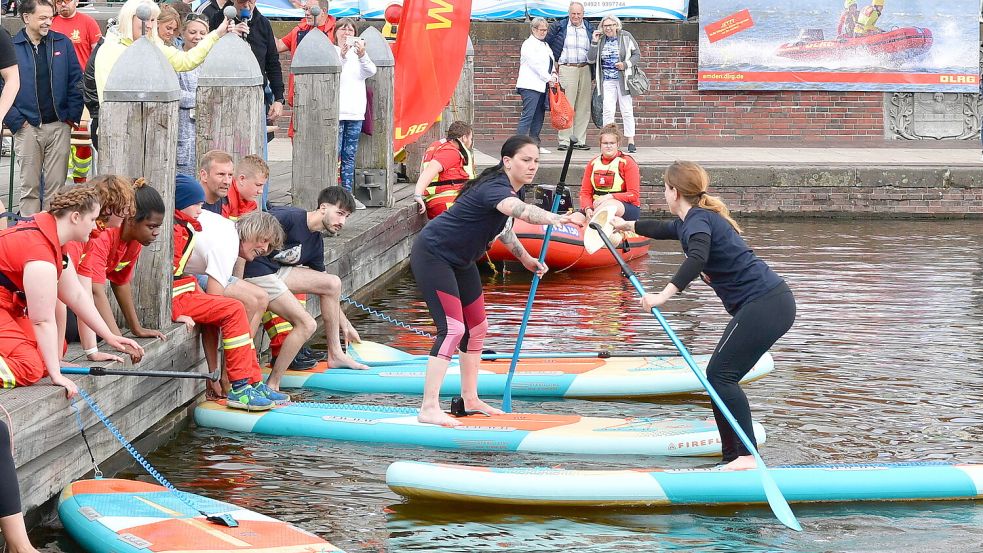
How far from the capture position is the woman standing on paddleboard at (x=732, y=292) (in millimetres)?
6602

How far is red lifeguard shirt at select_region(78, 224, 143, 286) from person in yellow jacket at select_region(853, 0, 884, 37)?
14.6 m

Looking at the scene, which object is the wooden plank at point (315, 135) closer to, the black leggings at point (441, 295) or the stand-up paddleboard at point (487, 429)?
the stand-up paddleboard at point (487, 429)

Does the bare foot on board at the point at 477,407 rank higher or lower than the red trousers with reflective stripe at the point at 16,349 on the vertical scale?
lower

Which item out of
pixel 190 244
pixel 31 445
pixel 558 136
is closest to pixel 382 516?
pixel 31 445

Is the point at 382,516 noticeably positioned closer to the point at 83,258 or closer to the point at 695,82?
the point at 83,258

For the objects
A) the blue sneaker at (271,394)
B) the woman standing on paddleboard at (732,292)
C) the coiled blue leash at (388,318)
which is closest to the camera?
the woman standing on paddleboard at (732,292)

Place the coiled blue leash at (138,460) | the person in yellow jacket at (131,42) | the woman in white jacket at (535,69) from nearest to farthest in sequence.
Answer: the coiled blue leash at (138,460)
the person in yellow jacket at (131,42)
the woman in white jacket at (535,69)

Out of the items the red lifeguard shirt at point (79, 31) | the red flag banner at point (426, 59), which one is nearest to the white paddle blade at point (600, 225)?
the red lifeguard shirt at point (79, 31)

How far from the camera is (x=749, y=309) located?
6637 millimetres

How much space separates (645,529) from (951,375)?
356 centimetres

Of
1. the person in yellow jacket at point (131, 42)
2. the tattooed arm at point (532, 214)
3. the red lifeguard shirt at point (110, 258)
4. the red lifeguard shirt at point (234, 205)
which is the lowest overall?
the red lifeguard shirt at point (110, 258)

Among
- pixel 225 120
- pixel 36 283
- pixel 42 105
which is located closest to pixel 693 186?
pixel 36 283

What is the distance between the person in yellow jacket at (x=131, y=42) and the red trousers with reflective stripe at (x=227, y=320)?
2282 millimetres

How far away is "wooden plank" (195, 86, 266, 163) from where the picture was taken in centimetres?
906
